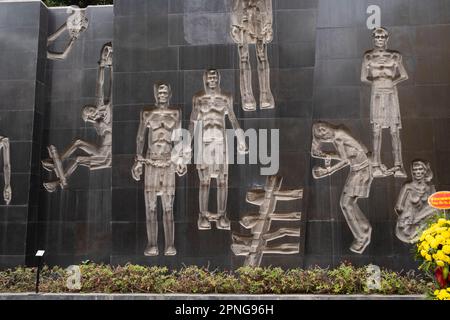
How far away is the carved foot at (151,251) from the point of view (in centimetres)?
1258

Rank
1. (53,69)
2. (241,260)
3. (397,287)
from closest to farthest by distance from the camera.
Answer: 1. (397,287)
2. (241,260)
3. (53,69)

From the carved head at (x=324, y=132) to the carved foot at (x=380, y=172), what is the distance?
57.1 inches

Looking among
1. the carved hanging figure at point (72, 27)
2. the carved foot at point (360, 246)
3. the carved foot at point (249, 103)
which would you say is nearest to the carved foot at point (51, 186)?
the carved hanging figure at point (72, 27)

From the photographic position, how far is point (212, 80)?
1291cm

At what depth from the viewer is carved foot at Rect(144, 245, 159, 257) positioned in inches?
495

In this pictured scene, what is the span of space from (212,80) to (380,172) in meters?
5.24

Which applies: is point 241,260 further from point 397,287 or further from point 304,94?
point 304,94

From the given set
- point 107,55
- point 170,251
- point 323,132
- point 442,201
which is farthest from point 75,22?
point 442,201

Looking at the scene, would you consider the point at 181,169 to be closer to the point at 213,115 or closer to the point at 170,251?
the point at 213,115

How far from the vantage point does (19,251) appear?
13.6 meters

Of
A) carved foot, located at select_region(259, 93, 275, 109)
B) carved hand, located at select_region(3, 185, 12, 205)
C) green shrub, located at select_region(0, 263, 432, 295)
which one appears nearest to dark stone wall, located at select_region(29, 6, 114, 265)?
carved hand, located at select_region(3, 185, 12, 205)

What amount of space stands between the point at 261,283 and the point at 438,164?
19.1 ft

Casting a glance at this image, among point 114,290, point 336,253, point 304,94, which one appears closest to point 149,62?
point 304,94

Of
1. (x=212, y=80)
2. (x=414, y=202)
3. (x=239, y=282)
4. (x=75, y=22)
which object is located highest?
(x=75, y=22)
